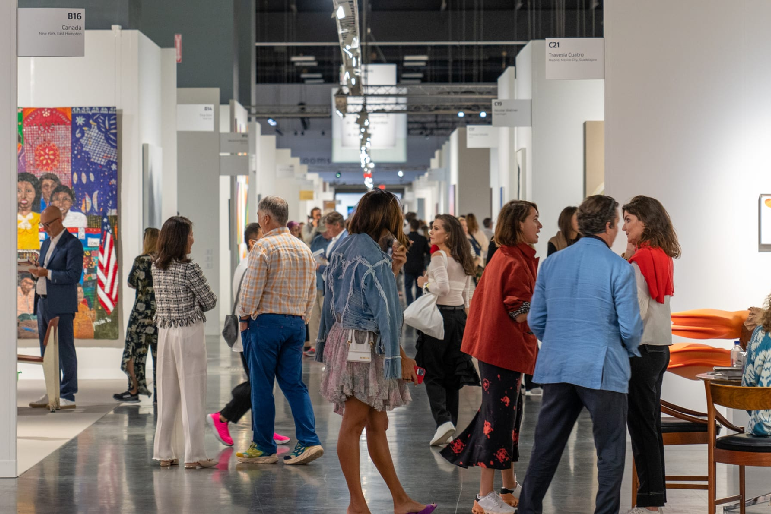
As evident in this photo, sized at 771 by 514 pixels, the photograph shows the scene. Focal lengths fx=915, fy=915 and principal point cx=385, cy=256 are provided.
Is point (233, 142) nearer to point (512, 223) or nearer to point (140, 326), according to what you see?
point (140, 326)

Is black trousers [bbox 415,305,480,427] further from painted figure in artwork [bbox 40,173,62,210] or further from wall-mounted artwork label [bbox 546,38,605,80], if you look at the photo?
painted figure in artwork [bbox 40,173,62,210]

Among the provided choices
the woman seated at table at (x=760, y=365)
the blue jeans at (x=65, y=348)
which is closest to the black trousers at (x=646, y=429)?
the woman seated at table at (x=760, y=365)

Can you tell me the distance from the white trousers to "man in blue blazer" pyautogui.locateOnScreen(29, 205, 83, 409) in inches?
99.6

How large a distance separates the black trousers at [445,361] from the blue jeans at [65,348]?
3383 mm

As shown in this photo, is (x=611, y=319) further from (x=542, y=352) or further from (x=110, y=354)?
(x=110, y=354)

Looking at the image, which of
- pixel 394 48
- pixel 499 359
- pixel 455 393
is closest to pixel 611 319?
pixel 499 359

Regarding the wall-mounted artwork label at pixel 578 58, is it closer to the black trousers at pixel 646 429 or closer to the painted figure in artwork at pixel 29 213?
the black trousers at pixel 646 429

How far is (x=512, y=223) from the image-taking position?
15.4 ft

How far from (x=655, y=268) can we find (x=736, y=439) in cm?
88

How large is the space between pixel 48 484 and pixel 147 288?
2847mm

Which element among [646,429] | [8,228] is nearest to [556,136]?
[646,429]

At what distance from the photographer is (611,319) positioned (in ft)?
12.6

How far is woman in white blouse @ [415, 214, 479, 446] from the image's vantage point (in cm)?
639

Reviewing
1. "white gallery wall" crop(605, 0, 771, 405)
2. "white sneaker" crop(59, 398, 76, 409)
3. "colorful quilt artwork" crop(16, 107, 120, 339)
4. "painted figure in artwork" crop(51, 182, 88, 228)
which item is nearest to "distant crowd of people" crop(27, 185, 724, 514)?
"white gallery wall" crop(605, 0, 771, 405)
